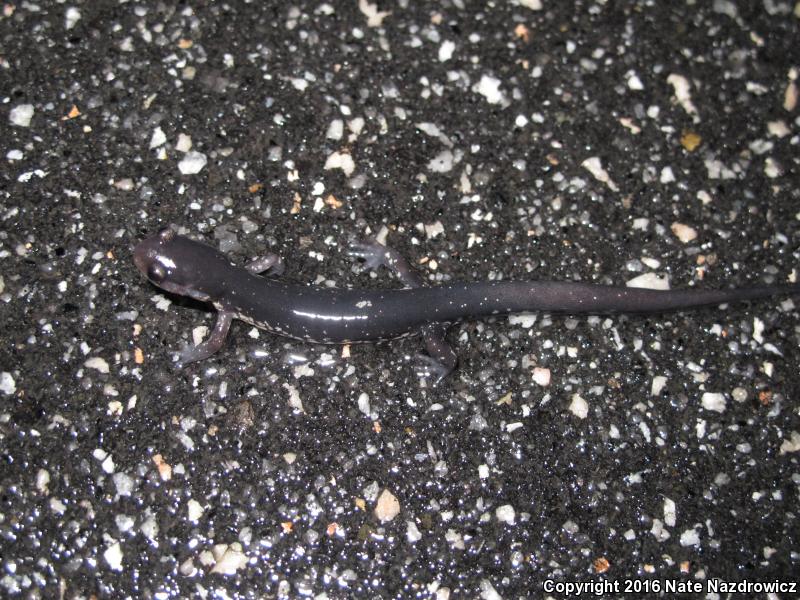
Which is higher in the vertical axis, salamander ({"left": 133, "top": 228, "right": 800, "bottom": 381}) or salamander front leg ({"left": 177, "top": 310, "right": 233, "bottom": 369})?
salamander ({"left": 133, "top": 228, "right": 800, "bottom": 381})

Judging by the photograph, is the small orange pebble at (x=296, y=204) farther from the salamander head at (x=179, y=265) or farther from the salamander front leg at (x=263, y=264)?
the salamander head at (x=179, y=265)

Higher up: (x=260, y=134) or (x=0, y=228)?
(x=260, y=134)

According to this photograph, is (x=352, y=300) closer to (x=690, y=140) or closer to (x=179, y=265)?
(x=179, y=265)

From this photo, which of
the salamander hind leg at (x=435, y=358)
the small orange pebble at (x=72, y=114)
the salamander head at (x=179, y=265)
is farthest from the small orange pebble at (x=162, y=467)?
the small orange pebble at (x=72, y=114)

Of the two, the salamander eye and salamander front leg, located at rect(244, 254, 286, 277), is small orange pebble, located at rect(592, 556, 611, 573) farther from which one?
the salamander eye

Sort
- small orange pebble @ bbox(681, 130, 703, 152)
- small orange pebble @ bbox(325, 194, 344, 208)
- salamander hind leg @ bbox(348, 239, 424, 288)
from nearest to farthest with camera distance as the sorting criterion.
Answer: salamander hind leg @ bbox(348, 239, 424, 288)
small orange pebble @ bbox(325, 194, 344, 208)
small orange pebble @ bbox(681, 130, 703, 152)

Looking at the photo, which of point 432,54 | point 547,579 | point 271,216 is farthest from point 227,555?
point 432,54

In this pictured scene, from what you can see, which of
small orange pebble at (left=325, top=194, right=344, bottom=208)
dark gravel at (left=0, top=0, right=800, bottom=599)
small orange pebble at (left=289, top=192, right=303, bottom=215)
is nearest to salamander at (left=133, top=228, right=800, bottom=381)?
dark gravel at (left=0, top=0, right=800, bottom=599)

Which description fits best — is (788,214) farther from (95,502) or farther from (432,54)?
(95,502)

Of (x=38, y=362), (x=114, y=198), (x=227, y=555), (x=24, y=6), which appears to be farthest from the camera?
(x=24, y=6)
